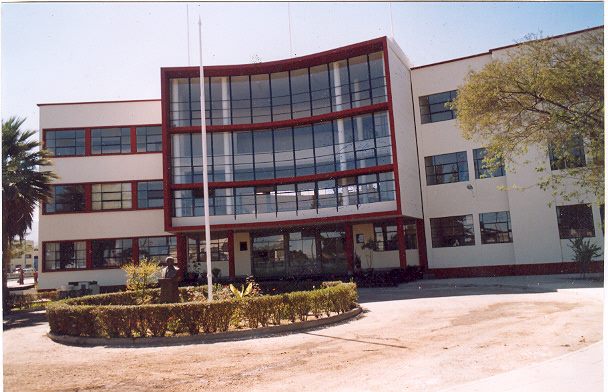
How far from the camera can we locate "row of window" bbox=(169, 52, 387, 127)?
28.0 meters

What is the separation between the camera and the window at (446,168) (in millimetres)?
27953

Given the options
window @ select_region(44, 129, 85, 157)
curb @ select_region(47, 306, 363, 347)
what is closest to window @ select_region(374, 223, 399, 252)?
curb @ select_region(47, 306, 363, 347)

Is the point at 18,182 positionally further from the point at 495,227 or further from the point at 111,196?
the point at 495,227

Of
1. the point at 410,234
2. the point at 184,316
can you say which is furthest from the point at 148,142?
the point at 184,316

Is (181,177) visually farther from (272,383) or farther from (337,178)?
(272,383)

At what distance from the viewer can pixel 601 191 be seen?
15.6 meters

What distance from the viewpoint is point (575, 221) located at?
2488 cm

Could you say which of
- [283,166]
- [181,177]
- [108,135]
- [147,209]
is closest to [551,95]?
[283,166]

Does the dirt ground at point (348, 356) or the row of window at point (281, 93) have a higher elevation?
the row of window at point (281, 93)

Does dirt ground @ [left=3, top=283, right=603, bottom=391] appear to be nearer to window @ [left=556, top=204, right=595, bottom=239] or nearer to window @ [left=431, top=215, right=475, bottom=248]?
window @ [left=556, top=204, right=595, bottom=239]

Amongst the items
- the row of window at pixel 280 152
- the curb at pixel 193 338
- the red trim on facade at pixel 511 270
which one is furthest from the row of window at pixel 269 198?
the curb at pixel 193 338

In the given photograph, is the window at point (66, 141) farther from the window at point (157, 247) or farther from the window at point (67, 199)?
the window at point (157, 247)

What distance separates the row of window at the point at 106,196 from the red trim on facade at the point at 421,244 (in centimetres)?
1719

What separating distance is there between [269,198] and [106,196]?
11.6m
